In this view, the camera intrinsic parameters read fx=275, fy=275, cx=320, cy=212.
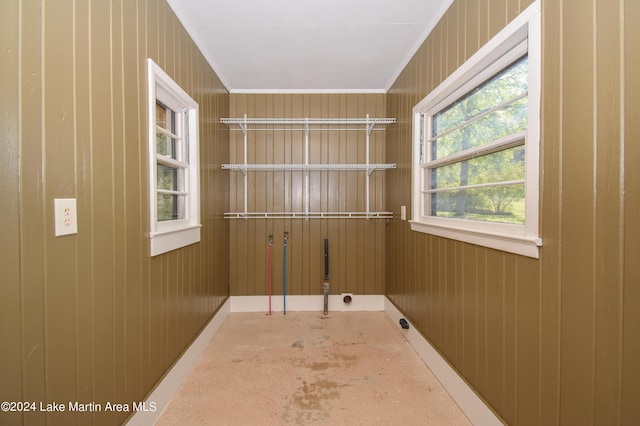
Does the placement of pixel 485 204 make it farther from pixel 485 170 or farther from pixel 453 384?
pixel 453 384

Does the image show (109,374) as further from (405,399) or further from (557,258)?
(557,258)

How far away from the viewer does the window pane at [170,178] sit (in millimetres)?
1776

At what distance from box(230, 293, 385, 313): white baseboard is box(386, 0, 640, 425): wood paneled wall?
156 cm

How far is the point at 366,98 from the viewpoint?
9.99 ft

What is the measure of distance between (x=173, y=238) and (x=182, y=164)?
615mm

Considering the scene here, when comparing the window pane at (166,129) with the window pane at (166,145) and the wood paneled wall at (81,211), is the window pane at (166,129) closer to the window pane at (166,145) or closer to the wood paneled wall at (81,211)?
the window pane at (166,145)

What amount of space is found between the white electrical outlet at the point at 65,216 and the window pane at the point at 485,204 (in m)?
1.78

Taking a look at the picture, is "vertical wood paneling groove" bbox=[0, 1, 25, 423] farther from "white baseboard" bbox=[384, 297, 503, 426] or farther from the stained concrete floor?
"white baseboard" bbox=[384, 297, 503, 426]

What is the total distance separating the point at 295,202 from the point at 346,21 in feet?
5.59

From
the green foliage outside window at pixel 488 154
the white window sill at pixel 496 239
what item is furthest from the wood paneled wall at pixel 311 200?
the white window sill at pixel 496 239

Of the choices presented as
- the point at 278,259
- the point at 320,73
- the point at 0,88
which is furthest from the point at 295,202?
the point at 0,88

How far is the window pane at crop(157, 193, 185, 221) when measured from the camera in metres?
1.79

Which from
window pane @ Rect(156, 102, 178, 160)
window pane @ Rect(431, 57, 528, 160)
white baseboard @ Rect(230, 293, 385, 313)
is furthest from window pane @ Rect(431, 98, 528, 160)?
window pane @ Rect(156, 102, 178, 160)

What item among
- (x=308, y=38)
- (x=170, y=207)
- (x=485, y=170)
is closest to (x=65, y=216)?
(x=170, y=207)
